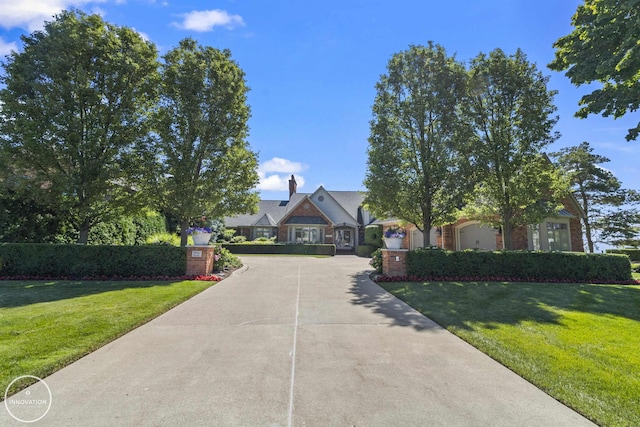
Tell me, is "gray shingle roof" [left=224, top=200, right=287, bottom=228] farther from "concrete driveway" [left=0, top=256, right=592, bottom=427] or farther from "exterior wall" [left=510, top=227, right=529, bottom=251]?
"concrete driveway" [left=0, top=256, right=592, bottom=427]

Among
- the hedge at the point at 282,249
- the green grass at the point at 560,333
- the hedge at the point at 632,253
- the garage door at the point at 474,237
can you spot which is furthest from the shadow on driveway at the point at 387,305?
the hedge at the point at 632,253

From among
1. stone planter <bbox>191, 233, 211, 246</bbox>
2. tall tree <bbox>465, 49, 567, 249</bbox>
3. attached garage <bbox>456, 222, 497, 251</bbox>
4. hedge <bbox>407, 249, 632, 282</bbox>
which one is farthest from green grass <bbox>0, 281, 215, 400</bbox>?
attached garage <bbox>456, 222, 497, 251</bbox>

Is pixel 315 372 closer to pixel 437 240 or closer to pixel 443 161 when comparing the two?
pixel 443 161

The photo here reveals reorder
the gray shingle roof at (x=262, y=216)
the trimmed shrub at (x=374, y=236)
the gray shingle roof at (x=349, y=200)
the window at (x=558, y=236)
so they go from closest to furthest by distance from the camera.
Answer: the window at (x=558, y=236)
the trimmed shrub at (x=374, y=236)
the gray shingle roof at (x=262, y=216)
the gray shingle roof at (x=349, y=200)

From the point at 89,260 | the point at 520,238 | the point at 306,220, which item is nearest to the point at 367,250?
the point at 306,220

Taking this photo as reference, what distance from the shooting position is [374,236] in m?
29.2

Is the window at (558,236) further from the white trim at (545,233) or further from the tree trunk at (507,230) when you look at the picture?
the tree trunk at (507,230)

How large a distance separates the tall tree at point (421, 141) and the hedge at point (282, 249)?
14.0m

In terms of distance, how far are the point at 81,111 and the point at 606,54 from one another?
17.8 m

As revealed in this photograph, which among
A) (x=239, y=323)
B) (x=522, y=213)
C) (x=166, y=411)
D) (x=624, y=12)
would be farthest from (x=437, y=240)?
(x=166, y=411)

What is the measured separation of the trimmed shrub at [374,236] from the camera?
28.5m

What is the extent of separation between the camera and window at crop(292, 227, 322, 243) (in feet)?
108

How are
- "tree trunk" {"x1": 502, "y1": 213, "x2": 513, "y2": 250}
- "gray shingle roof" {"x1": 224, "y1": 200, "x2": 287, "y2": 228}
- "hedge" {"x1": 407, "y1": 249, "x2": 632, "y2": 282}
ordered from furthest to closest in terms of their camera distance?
"gray shingle roof" {"x1": 224, "y1": 200, "x2": 287, "y2": 228} < "tree trunk" {"x1": 502, "y1": 213, "x2": 513, "y2": 250} < "hedge" {"x1": 407, "y1": 249, "x2": 632, "y2": 282}

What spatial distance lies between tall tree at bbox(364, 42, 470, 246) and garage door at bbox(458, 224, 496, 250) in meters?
9.24
